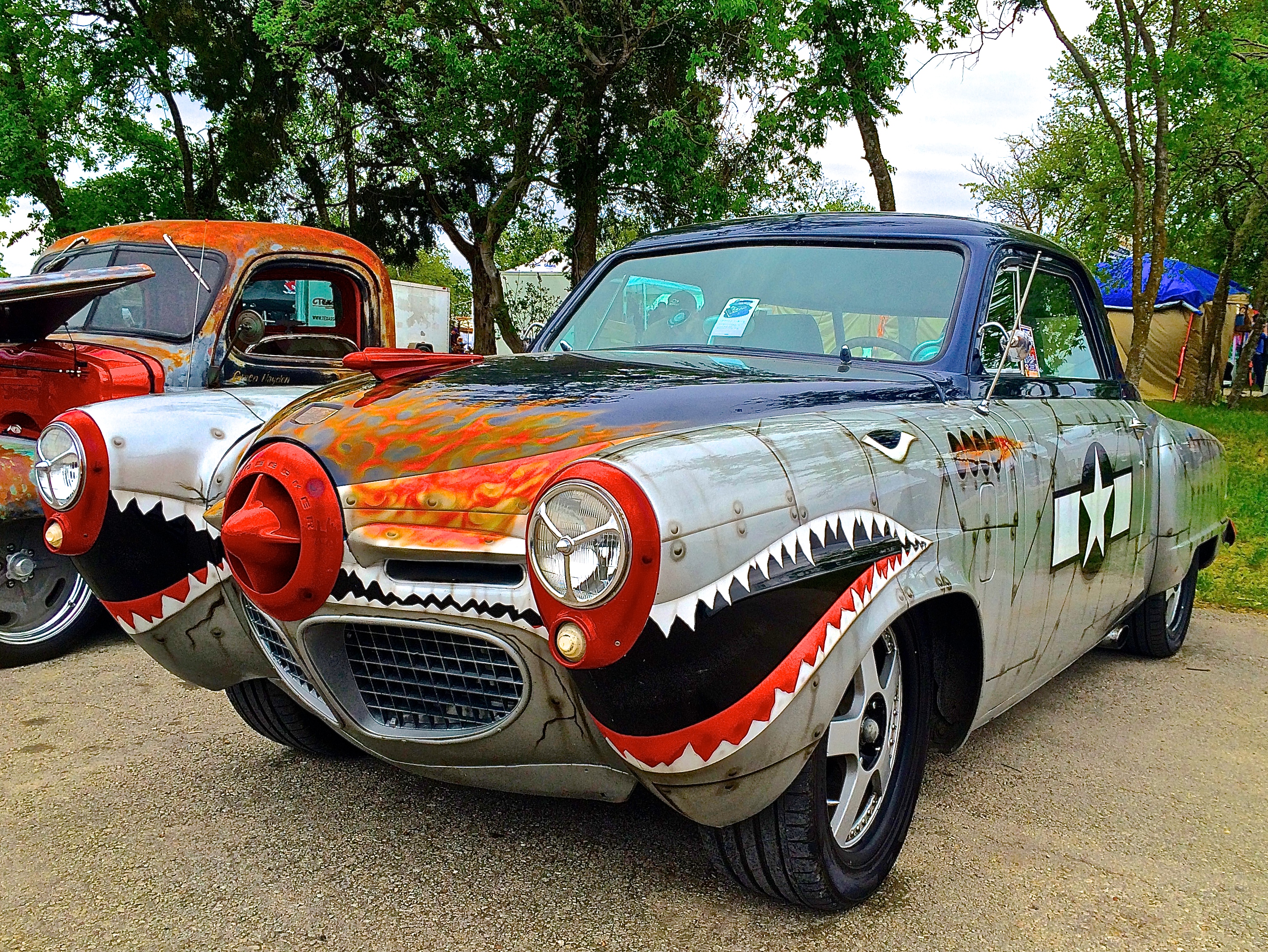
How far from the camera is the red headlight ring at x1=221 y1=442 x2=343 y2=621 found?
7.45ft

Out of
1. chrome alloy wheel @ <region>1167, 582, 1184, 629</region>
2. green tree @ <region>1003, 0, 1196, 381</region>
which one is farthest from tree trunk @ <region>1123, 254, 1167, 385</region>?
chrome alloy wheel @ <region>1167, 582, 1184, 629</region>

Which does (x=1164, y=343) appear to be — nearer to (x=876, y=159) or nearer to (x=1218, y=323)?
(x=1218, y=323)

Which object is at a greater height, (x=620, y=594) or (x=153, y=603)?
(x=620, y=594)

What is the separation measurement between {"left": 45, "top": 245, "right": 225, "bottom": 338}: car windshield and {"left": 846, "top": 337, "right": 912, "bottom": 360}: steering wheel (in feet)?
12.1

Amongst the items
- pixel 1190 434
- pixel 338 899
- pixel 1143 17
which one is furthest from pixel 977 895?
pixel 1143 17

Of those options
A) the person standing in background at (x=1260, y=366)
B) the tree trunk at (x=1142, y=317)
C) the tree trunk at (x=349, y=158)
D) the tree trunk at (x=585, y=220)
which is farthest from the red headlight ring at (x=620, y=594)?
the person standing in background at (x=1260, y=366)

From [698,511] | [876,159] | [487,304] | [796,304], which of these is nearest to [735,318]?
[796,304]

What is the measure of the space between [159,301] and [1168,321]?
2293 centimetres

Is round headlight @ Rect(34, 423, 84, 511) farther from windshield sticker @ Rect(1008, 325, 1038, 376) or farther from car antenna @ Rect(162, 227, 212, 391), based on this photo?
car antenna @ Rect(162, 227, 212, 391)

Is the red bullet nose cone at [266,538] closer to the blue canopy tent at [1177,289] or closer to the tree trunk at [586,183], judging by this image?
the tree trunk at [586,183]

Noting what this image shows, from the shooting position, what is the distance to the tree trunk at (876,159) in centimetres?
1224

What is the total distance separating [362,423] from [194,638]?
0.80 metres

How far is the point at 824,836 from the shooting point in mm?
2367

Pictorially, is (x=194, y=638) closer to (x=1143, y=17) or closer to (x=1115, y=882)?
(x=1115, y=882)
